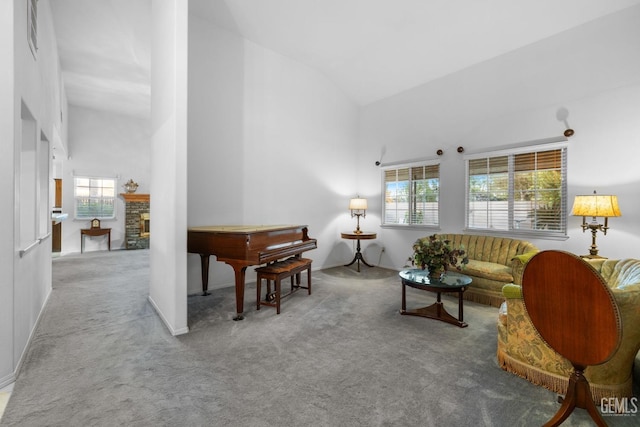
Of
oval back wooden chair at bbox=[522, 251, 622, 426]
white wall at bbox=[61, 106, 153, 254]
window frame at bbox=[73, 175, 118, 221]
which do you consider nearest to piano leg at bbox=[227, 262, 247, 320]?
oval back wooden chair at bbox=[522, 251, 622, 426]

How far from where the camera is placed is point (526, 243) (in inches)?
A: 159

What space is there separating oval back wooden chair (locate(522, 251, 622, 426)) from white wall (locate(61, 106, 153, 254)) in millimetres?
8995

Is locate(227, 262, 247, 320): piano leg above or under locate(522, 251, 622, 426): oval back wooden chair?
under

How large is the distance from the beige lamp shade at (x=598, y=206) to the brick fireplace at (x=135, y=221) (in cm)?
991

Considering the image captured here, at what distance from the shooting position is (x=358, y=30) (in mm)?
4461

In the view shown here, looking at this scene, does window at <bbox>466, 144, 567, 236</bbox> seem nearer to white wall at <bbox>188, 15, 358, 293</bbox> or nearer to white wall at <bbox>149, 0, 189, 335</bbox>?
white wall at <bbox>188, 15, 358, 293</bbox>

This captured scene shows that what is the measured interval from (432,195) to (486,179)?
0.93 meters

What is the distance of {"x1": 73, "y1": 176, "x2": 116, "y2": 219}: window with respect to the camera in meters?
8.01

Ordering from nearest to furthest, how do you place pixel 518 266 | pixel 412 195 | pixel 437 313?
pixel 437 313, pixel 518 266, pixel 412 195

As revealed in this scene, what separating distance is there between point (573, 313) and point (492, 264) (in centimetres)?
287

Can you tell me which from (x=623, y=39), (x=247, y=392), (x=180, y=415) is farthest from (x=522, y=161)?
(x=180, y=415)

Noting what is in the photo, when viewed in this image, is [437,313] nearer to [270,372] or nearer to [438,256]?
[438,256]

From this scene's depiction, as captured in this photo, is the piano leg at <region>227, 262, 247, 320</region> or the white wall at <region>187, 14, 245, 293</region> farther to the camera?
the white wall at <region>187, 14, 245, 293</region>

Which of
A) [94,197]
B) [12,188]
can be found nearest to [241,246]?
[12,188]
